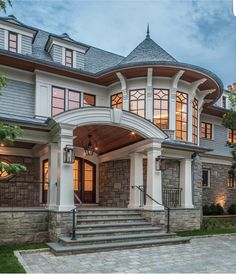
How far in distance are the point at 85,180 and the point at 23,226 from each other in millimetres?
4726

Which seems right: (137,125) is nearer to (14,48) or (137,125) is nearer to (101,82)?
(101,82)

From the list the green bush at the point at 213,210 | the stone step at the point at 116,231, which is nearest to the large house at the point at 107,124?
the stone step at the point at 116,231

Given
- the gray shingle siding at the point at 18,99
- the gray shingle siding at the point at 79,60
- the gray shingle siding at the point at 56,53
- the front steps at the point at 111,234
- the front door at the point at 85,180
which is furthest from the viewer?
the gray shingle siding at the point at 79,60

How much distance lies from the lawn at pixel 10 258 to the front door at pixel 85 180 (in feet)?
14.9

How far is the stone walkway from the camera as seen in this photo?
6328 mm

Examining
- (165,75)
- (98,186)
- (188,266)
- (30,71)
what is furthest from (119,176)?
(188,266)

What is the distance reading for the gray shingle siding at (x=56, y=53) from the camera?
13.5 meters

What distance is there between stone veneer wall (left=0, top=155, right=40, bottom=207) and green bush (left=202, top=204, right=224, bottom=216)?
830cm

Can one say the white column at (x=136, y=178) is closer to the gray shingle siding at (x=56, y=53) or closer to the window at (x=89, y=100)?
the window at (x=89, y=100)

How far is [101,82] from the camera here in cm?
1389

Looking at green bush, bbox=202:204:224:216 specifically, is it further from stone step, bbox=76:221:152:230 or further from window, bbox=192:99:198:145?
stone step, bbox=76:221:152:230

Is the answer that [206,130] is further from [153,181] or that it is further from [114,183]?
[153,181]

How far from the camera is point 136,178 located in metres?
11.4

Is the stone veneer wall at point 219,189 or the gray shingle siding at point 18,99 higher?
the gray shingle siding at point 18,99
